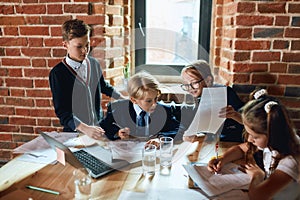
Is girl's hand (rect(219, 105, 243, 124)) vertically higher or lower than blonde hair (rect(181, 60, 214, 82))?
lower

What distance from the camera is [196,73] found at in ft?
5.65

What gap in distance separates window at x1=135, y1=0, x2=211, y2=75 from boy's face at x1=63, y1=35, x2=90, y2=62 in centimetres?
70

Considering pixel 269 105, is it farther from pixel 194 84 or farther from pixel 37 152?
pixel 37 152

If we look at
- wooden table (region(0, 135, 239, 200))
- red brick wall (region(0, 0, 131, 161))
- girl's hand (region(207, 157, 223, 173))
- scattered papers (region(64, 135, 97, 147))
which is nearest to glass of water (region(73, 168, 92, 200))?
wooden table (region(0, 135, 239, 200))

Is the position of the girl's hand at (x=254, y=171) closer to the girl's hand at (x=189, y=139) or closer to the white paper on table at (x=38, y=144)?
the girl's hand at (x=189, y=139)

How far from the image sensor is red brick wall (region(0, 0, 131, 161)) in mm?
1939

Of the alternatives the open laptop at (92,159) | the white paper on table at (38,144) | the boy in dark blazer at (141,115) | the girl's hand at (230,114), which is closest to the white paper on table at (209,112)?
the girl's hand at (230,114)

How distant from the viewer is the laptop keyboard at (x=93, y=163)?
1151mm

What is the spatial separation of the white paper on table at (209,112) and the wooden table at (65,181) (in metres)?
0.34

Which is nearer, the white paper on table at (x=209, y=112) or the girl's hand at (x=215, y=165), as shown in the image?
the girl's hand at (x=215, y=165)

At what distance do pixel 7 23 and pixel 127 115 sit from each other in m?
1.09

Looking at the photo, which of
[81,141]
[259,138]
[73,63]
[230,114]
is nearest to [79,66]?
[73,63]

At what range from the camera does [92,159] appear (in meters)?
1.23

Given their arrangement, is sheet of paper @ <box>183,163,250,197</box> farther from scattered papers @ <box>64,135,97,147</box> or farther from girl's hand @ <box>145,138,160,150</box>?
scattered papers @ <box>64,135,97,147</box>
